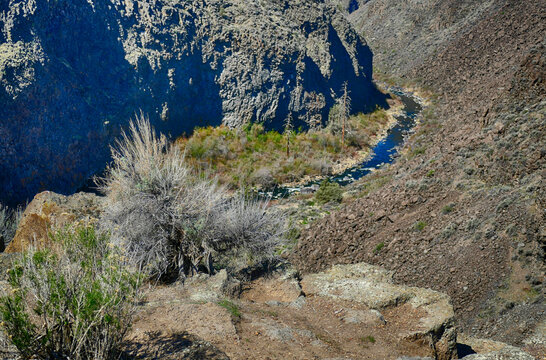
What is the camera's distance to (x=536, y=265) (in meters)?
11.2

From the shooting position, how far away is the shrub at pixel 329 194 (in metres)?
25.7

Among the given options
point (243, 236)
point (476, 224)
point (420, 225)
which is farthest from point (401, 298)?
point (420, 225)

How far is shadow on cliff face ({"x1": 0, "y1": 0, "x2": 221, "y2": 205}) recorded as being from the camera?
2456 cm

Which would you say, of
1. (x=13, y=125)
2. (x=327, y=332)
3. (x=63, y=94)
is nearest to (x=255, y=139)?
(x=63, y=94)

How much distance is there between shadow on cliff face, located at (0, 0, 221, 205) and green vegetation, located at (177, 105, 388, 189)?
307cm

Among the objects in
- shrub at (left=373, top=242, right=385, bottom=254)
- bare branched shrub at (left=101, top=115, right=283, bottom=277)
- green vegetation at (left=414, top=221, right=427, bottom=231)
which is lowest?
shrub at (left=373, top=242, right=385, bottom=254)

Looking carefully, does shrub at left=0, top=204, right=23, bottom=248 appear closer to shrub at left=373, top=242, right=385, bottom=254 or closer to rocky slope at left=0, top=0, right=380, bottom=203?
rocky slope at left=0, top=0, right=380, bottom=203

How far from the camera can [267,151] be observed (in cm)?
3475

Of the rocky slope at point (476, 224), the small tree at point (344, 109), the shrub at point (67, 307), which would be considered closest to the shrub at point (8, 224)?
the rocky slope at point (476, 224)

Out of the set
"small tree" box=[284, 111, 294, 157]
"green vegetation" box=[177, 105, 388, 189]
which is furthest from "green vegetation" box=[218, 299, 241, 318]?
"small tree" box=[284, 111, 294, 157]

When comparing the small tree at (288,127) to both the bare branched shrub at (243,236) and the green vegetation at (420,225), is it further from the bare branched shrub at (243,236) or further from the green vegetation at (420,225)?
the bare branched shrub at (243,236)

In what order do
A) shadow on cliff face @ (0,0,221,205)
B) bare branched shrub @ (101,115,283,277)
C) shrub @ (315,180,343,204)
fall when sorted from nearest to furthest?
1. bare branched shrub @ (101,115,283,277)
2. shadow on cliff face @ (0,0,221,205)
3. shrub @ (315,180,343,204)

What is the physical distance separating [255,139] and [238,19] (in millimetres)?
11857

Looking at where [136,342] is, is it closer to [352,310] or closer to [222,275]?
[222,275]
